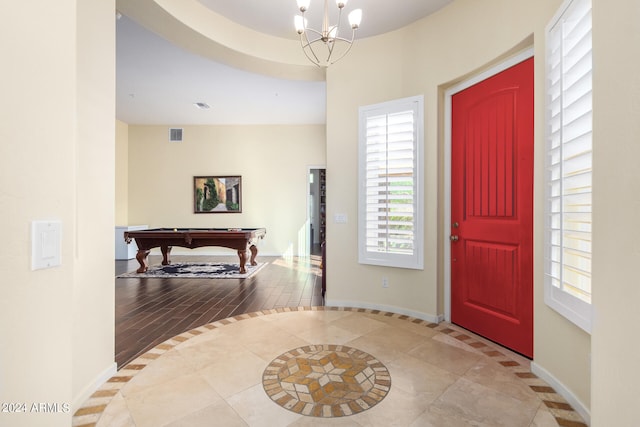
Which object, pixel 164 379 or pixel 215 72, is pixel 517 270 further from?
pixel 215 72

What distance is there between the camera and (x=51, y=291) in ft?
2.31

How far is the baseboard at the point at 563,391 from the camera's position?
1.62 metres

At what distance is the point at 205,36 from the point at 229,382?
3.06m

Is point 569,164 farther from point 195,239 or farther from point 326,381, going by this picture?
point 195,239

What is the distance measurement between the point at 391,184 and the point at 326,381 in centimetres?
204

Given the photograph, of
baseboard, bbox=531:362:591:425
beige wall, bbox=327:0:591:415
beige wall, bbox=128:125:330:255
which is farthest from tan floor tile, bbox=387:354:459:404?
beige wall, bbox=128:125:330:255

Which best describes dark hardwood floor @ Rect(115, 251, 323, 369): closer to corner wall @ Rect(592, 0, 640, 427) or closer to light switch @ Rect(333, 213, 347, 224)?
light switch @ Rect(333, 213, 347, 224)

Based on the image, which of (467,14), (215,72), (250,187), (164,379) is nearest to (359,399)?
(164,379)

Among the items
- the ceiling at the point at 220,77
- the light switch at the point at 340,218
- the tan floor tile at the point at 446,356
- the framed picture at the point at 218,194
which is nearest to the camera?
the tan floor tile at the point at 446,356

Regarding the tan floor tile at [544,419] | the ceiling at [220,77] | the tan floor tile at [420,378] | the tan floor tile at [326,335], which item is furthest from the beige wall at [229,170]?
the tan floor tile at [544,419]

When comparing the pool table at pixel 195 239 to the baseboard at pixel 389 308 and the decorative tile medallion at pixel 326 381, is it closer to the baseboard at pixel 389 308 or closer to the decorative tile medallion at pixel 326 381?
the baseboard at pixel 389 308

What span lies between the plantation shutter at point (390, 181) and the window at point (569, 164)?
125 cm

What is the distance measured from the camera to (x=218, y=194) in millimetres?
7656

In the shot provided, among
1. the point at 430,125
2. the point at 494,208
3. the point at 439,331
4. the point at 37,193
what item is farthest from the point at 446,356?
the point at 37,193
